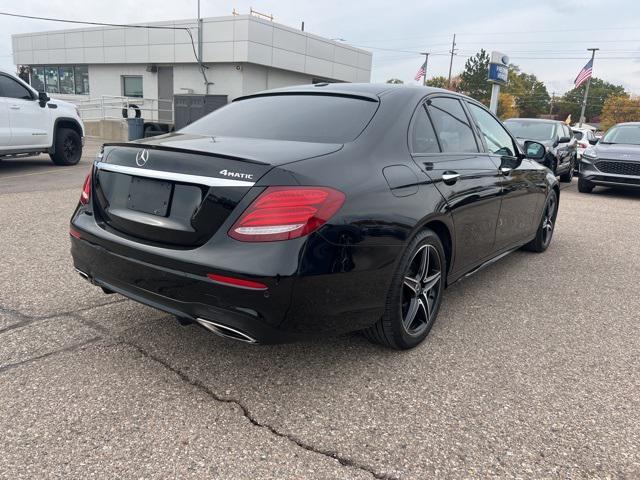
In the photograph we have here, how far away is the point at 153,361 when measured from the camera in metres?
2.92

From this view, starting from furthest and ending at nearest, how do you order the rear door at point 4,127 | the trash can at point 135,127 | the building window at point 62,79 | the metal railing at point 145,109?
the building window at point 62,79 → the metal railing at point 145,109 → the trash can at point 135,127 → the rear door at point 4,127

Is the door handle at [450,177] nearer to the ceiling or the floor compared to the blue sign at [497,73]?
nearer to the floor

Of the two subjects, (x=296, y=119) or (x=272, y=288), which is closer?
(x=272, y=288)

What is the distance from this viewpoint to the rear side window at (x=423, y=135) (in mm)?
3211

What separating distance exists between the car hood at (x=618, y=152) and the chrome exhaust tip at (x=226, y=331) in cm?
1106

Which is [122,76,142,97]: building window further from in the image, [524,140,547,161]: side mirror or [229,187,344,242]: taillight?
[229,187,344,242]: taillight

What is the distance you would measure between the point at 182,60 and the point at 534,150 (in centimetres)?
2264

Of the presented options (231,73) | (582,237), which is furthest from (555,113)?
(582,237)

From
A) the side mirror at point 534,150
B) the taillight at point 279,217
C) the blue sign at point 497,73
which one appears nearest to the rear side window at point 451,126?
the side mirror at point 534,150

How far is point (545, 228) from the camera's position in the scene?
587 cm

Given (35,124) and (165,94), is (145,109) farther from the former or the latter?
(35,124)

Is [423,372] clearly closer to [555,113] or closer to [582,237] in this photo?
[582,237]

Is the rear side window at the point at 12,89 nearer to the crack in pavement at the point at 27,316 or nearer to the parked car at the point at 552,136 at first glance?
the crack in pavement at the point at 27,316

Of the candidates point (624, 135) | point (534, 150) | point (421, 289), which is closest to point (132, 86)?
point (624, 135)
